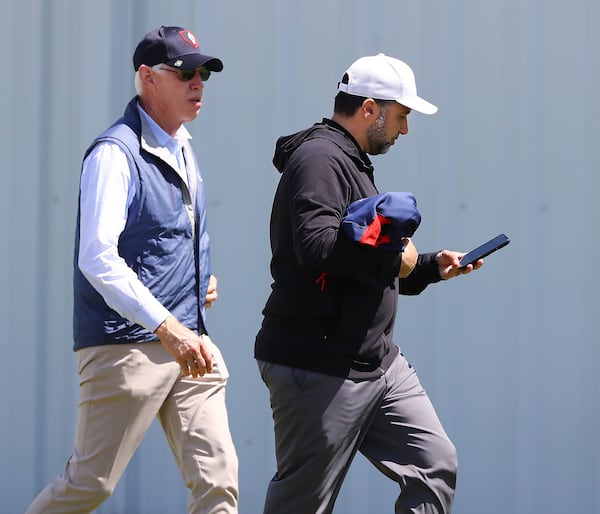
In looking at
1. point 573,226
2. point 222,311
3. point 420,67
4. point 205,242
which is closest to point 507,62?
point 420,67

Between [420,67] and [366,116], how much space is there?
171cm

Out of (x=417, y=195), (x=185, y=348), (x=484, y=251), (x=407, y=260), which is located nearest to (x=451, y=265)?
(x=484, y=251)

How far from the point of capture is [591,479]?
18.4 feet

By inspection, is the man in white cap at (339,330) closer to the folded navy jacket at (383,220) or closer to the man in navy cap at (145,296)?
the folded navy jacket at (383,220)

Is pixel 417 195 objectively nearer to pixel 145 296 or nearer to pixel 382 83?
pixel 382 83

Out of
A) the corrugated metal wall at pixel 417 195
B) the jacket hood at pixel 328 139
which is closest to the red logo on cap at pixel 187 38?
the jacket hood at pixel 328 139

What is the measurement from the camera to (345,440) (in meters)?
3.83

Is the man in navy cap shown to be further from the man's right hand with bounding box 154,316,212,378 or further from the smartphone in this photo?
the smartphone

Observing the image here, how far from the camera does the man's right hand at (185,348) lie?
3.62 m

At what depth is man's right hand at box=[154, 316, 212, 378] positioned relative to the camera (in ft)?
11.9

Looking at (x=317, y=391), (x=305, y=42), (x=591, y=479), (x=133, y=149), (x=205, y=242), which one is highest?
(x=305, y=42)

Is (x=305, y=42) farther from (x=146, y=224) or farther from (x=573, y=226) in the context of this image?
(x=146, y=224)

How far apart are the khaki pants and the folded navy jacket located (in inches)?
30.4

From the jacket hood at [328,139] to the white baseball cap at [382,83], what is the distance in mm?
133
